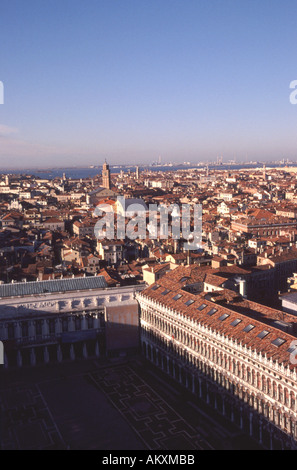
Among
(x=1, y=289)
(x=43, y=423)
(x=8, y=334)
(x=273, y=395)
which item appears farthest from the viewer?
(x=1, y=289)

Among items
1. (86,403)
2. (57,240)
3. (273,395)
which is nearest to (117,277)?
(86,403)

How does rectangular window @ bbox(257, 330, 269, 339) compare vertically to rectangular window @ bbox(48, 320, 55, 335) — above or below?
above

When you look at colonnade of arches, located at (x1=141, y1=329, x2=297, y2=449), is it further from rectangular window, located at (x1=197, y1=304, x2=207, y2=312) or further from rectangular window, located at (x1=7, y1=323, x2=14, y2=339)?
rectangular window, located at (x1=7, y1=323, x2=14, y2=339)

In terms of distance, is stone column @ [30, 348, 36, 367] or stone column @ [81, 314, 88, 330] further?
stone column @ [81, 314, 88, 330]

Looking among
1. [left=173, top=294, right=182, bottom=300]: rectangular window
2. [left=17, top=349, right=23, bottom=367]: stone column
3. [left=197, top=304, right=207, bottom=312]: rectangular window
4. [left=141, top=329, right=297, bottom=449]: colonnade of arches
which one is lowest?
[left=17, top=349, right=23, bottom=367]: stone column

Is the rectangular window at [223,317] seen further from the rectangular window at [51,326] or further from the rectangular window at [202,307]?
the rectangular window at [51,326]

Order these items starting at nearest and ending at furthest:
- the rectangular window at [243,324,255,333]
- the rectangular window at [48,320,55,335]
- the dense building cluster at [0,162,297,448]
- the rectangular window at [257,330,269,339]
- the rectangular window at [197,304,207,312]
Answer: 1. the dense building cluster at [0,162,297,448]
2. the rectangular window at [257,330,269,339]
3. the rectangular window at [243,324,255,333]
4. the rectangular window at [197,304,207,312]
5. the rectangular window at [48,320,55,335]

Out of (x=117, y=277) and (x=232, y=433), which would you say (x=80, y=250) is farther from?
(x=232, y=433)

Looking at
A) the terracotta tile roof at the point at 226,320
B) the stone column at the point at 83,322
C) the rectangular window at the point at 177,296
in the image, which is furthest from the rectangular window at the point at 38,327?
the rectangular window at the point at 177,296

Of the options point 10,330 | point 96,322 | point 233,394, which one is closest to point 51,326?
point 10,330

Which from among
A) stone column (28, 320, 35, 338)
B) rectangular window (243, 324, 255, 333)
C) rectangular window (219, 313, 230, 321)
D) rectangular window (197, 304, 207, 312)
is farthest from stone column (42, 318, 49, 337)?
rectangular window (243, 324, 255, 333)

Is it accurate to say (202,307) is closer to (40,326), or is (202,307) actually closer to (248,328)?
(248,328)
